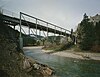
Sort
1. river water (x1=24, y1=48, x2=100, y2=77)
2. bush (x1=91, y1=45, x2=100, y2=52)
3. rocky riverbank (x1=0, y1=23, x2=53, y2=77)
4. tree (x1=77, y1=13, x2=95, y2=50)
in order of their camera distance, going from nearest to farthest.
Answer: rocky riverbank (x1=0, y1=23, x2=53, y2=77) → river water (x1=24, y1=48, x2=100, y2=77) → bush (x1=91, y1=45, x2=100, y2=52) → tree (x1=77, y1=13, x2=95, y2=50)

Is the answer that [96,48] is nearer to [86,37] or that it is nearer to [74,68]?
[86,37]

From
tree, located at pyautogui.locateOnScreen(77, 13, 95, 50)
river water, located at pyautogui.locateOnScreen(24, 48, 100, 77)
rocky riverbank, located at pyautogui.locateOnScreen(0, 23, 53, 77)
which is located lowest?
river water, located at pyautogui.locateOnScreen(24, 48, 100, 77)

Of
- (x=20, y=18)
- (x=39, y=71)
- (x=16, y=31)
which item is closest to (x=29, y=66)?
(x=39, y=71)

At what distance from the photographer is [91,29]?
225 ft

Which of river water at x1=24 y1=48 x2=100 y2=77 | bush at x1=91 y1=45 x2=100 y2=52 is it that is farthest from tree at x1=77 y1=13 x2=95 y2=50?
river water at x1=24 y1=48 x2=100 y2=77

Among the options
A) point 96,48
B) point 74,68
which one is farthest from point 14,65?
point 96,48

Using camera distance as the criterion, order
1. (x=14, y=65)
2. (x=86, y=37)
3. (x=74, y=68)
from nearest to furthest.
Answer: (x=14, y=65) → (x=74, y=68) → (x=86, y=37)

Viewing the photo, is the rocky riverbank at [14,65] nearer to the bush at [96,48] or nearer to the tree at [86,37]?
the bush at [96,48]

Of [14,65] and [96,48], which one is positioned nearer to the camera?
[14,65]

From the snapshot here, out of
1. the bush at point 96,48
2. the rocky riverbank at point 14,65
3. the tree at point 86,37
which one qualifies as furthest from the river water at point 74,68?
the tree at point 86,37

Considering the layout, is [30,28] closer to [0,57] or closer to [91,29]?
[91,29]

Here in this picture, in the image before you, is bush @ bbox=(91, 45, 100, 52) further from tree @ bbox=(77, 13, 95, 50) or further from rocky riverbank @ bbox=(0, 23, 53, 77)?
rocky riverbank @ bbox=(0, 23, 53, 77)

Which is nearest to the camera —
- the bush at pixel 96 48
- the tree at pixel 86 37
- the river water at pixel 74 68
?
the river water at pixel 74 68

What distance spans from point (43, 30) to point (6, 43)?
148ft
